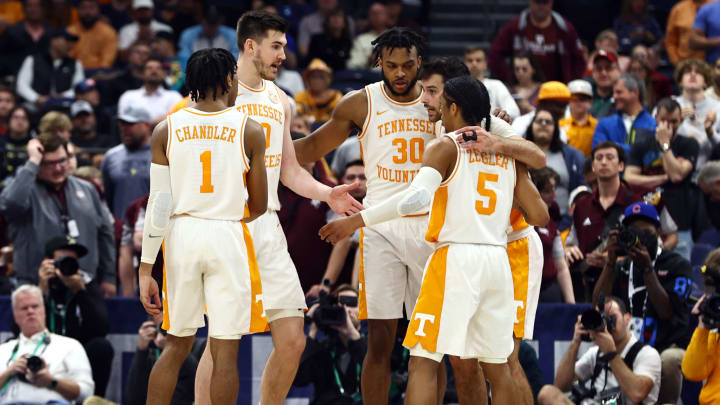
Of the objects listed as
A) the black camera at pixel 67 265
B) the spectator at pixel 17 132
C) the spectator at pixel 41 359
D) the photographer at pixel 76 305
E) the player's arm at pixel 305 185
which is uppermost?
the spectator at pixel 17 132

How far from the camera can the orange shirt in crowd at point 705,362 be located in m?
8.23

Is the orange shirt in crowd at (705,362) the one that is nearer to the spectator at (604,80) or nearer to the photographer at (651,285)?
the photographer at (651,285)

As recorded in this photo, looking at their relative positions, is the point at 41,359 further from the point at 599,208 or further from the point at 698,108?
the point at 698,108

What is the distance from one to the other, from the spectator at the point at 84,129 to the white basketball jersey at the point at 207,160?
24.3ft

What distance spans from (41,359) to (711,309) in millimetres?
5186

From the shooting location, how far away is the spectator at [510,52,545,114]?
13.0 m

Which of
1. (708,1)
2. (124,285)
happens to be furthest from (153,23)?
(708,1)

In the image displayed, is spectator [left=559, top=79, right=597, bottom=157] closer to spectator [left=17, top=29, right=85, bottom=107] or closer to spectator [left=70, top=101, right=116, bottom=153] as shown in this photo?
→ spectator [left=70, top=101, right=116, bottom=153]

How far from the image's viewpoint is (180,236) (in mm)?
6484

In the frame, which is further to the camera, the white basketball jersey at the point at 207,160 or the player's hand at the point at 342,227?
the player's hand at the point at 342,227

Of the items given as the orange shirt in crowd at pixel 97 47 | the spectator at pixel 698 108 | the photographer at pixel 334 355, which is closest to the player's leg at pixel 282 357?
the photographer at pixel 334 355

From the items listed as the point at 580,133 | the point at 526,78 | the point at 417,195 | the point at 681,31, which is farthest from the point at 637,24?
the point at 417,195

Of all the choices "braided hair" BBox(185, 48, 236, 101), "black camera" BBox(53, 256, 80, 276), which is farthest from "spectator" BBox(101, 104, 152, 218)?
"braided hair" BBox(185, 48, 236, 101)

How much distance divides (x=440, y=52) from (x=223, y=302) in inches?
410
